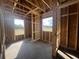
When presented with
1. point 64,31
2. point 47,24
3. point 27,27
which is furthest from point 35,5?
point 27,27

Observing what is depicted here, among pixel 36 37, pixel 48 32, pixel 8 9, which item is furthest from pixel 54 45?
pixel 8 9

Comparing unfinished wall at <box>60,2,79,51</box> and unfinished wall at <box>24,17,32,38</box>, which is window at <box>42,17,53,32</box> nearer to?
unfinished wall at <box>60,2,79,51</box>

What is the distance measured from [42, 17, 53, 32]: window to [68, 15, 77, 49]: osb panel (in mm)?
1911

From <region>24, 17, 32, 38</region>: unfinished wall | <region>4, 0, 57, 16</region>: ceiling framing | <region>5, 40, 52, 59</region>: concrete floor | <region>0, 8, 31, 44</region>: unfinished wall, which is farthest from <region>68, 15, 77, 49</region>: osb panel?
<region>24, 17, 32, 38</region>: unfinished wall

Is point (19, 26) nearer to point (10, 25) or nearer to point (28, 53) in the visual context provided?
point (10, 25)

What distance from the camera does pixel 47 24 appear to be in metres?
6.61

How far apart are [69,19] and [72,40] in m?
1.36

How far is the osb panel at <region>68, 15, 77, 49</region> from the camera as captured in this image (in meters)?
4.31

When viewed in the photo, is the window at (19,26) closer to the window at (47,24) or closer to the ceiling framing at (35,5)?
the ceiling framing at (35,5)

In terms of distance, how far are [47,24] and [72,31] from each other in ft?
8.49

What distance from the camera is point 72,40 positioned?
4.50m

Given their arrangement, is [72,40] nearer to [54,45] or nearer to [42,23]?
[54,45]

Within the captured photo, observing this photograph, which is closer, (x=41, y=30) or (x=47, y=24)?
(x=47, y=24)

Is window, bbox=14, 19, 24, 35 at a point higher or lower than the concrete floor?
higher
